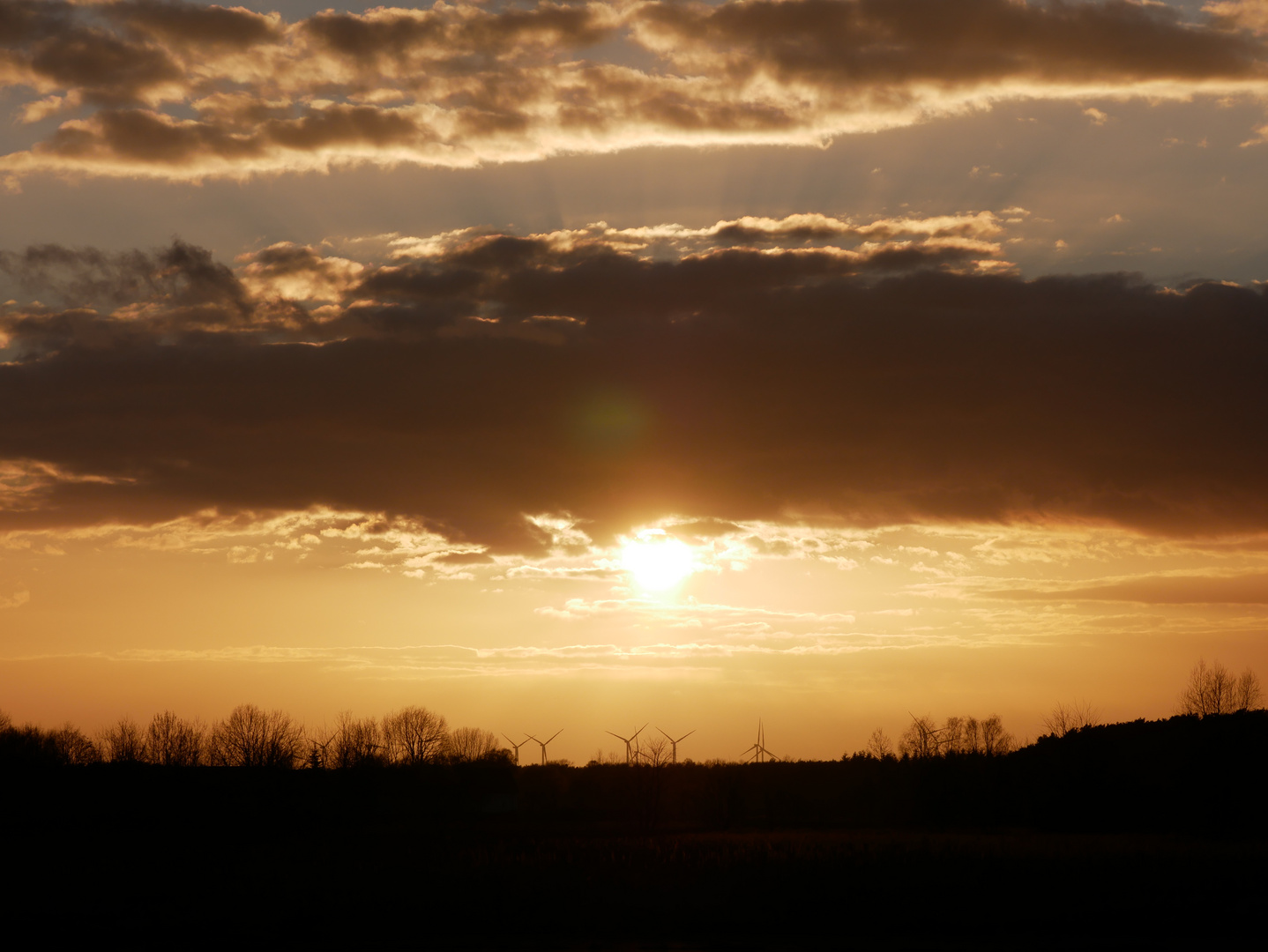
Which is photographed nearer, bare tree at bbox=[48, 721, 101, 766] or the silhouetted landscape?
the silhouetted landscape

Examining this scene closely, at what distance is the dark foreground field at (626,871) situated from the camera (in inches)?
1928

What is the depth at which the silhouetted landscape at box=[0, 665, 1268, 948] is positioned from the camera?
50031 millimetres

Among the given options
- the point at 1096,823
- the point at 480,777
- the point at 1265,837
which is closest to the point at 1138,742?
the point at 1096,823

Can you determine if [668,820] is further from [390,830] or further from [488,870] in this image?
[488,870]

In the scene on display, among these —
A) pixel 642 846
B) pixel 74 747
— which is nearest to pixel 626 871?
pixel 642 846

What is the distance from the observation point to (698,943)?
45688 mm

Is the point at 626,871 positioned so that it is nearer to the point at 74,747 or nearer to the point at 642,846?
the point at 642,846

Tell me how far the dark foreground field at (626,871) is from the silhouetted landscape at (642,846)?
0.75 feet

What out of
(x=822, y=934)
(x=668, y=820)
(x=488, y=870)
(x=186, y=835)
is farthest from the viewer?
(x=668, y=820)

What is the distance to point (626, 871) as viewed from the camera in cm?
5962

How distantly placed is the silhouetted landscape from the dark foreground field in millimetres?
229

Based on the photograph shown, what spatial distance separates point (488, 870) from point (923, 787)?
12079 cm

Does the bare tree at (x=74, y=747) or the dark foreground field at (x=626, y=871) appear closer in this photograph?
the dark foreground field at (x=626, y=871)

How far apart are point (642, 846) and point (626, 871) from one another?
75.3 feet
